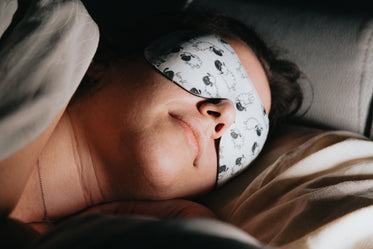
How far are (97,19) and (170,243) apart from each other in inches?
44.2

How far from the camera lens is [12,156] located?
1.53ft

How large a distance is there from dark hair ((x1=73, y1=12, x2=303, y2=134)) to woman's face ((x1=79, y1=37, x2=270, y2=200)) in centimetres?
11

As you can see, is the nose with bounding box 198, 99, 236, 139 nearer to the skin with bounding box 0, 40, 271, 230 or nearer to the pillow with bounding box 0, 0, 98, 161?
the skin with bounding box 0, 40, 271, 230

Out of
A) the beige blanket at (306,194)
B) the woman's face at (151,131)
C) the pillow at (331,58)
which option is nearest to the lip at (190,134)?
the woman's face at (151,131)

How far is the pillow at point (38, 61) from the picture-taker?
0.45 m

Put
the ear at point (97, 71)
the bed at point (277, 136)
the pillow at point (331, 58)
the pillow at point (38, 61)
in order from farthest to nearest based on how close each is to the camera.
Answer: the pillow at point (331, 58) < the ear at point (97, 71) < the pillow at point (38, 61) < the bed at point (277, 136)

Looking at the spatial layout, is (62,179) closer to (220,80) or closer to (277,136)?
(220,80)

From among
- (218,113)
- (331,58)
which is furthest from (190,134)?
(331,58)

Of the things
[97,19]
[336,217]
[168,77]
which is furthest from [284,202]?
[97,19]

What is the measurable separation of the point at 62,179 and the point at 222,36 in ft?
1.59

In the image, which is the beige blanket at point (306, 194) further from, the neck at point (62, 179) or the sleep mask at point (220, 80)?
the neck at point (62, 179)

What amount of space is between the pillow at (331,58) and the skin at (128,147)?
14.0 inches

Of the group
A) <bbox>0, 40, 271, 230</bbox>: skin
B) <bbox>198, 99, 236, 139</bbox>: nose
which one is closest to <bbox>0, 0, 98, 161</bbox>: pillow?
<bbox>0, 40, 271, 230</bbox>: skin

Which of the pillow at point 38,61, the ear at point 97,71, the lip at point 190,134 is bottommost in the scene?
the lip at point 190,134
